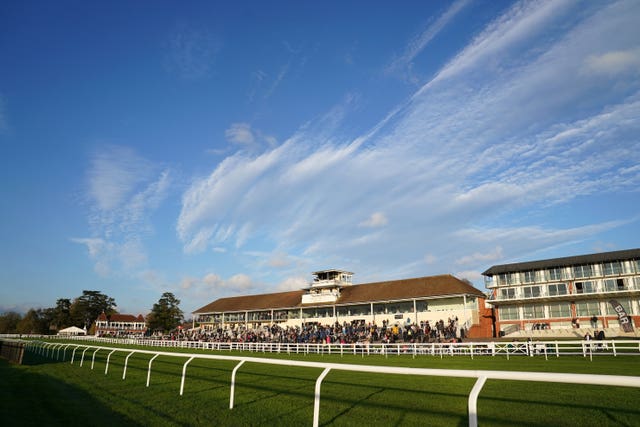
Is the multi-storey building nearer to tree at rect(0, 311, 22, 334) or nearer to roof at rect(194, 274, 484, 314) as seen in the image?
roof at rect(194, 274, 484, 314)

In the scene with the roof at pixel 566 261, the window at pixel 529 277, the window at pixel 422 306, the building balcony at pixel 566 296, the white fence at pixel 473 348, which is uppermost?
the roof at pixel 566 261

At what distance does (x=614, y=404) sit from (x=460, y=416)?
293 centimetres

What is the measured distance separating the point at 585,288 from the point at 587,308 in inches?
73.1

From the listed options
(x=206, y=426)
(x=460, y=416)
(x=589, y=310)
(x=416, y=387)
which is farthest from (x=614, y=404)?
(x=589, y=310)

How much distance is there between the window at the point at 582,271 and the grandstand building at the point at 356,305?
9.05m

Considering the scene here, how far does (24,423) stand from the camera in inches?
260

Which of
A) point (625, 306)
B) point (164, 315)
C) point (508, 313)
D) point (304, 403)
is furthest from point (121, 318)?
point (304, 403)

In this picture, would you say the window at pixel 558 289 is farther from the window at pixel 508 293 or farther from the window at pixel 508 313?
the window at pixel 508 313

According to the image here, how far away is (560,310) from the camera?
41.7 meters

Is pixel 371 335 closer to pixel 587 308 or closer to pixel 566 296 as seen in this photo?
pixel 566 296

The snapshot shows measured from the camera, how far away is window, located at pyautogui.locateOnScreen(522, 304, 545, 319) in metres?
42.8

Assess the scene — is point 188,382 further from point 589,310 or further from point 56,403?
point 589,310

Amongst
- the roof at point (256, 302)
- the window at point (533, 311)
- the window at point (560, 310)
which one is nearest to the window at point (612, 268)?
A: the window at point (560, 310)

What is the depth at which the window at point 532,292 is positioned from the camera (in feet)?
141
